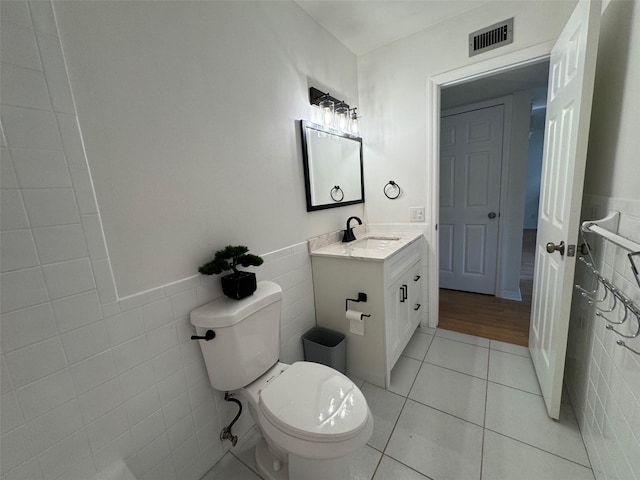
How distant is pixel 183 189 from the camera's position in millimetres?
1076

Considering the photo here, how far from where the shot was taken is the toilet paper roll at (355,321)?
157cm

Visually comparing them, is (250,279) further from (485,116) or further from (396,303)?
(485,116)

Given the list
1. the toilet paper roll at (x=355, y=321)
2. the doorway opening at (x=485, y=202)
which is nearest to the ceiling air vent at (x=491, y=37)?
the doorway opening at (x=485, y=202)

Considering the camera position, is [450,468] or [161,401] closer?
[161,401]

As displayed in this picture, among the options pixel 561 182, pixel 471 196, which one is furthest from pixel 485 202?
pixel 561 182

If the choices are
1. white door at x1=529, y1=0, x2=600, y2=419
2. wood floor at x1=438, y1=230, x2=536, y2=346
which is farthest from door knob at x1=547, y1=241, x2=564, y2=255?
wood floor at x1=438, y1=230, x2=536, y2=346

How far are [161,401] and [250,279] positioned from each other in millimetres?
568

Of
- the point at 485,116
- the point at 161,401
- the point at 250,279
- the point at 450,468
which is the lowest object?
the point at 450,468

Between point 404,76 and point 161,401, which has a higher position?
point 404,76

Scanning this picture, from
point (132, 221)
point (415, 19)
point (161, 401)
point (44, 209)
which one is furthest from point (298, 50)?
point (161, 401)

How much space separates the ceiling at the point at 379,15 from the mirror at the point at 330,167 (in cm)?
68

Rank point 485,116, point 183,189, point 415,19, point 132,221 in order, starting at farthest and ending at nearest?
point 485,116, point 415,19, point 183,189, point 132,221

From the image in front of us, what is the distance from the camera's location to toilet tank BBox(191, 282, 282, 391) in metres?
1.06

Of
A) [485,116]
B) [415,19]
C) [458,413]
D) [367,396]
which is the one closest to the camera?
[458,413]
